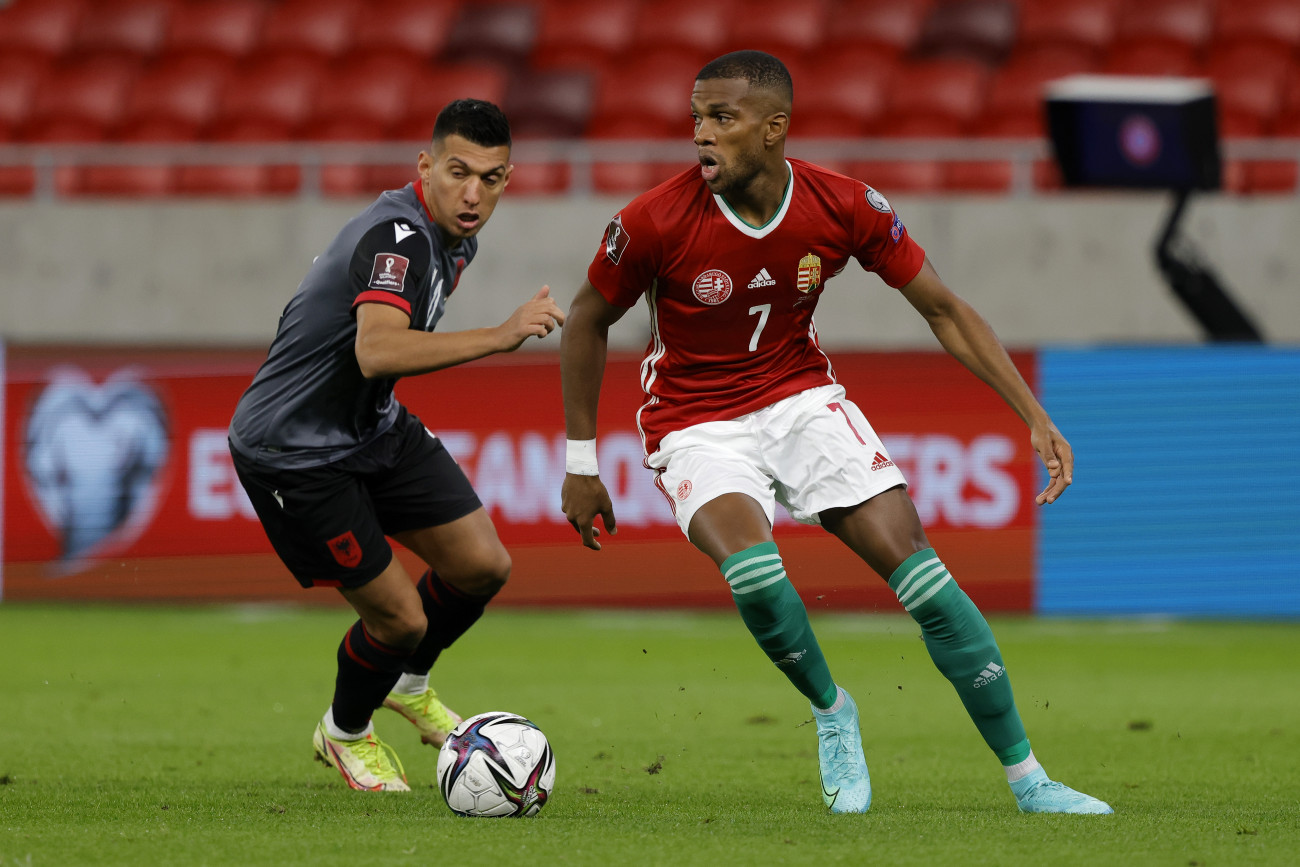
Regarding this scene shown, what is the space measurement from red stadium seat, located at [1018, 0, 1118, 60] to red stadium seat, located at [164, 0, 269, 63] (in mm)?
7534

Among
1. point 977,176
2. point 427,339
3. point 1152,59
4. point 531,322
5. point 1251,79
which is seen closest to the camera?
Answer: point 531,322

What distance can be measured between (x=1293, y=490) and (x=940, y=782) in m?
5.77

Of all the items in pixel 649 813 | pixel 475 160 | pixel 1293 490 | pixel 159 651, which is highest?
pixel 475 160

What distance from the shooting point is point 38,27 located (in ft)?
53.3

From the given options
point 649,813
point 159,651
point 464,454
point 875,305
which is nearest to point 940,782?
point 649,813

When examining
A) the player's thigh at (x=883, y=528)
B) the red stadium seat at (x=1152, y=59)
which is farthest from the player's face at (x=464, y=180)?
the red stadium seat at (x=1152, y=59)

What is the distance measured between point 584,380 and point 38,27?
1339 cm

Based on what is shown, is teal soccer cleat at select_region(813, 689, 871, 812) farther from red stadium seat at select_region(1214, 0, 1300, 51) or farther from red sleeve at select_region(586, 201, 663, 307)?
red stadium seat at select_region(1214, 0, 1300, 51)

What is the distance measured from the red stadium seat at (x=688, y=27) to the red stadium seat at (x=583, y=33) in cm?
22

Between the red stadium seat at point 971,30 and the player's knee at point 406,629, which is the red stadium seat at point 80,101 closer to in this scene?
the red stadium seat at point 971,30

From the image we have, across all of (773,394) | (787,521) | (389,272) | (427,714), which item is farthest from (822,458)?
(787,521)

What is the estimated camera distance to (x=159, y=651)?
916 cm

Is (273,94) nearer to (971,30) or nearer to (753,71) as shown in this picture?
(971,30)

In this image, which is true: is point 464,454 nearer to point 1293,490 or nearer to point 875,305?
point 875,305
